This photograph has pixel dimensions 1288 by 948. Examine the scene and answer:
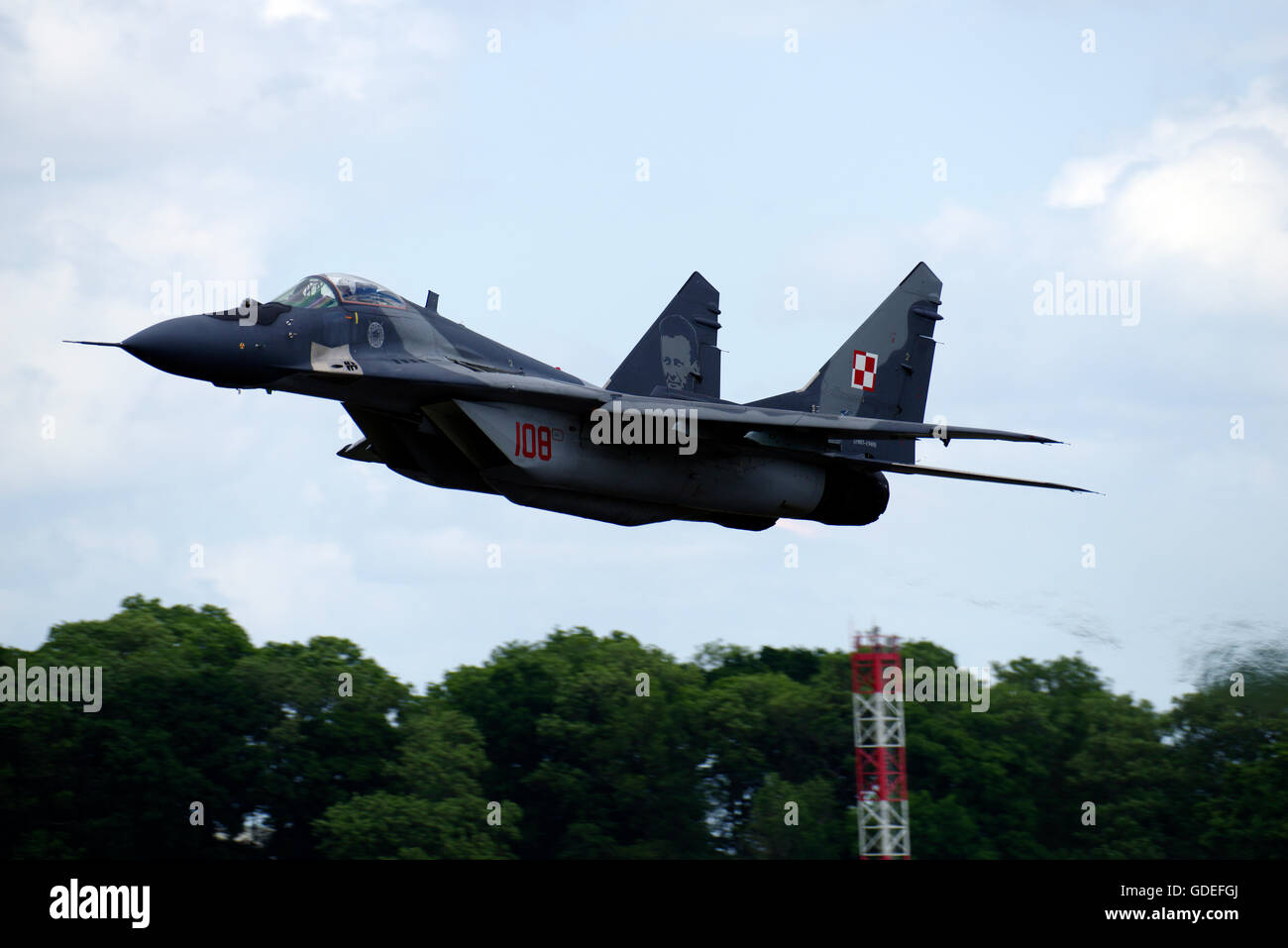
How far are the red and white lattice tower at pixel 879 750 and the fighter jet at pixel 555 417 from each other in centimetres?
1686

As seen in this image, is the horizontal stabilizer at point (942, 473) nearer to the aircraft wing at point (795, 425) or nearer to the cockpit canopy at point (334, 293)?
the aircraft wing at point (795, 425)

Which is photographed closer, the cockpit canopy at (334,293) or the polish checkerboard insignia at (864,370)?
the cockpit canopy at (334,293)

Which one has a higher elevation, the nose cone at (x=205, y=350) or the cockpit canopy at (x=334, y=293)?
the cockpit canopy at (x=334, y=293)

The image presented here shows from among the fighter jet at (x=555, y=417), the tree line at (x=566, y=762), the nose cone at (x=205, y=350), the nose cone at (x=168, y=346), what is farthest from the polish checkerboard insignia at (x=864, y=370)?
the tree line at (x=566, y=762)

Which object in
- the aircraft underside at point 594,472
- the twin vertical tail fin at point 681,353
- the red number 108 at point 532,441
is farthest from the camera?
the twin vertical tail fin at point 681,353

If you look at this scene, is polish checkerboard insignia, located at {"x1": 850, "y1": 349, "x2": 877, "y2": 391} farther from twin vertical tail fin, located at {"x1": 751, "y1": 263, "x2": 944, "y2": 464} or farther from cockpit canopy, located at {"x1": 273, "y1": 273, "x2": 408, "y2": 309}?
cockpit canopy, located at {"x1": 273, "y1": 273, "x2": 408, "y2": 309}

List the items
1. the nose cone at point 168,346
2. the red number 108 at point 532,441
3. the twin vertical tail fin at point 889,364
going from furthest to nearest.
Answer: the twin vertical tail fin at point 889,364
the red number 108 at point 532,441
the nose cone at point 168,346

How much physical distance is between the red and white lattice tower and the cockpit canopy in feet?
73.1

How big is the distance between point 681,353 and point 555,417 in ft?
12.3

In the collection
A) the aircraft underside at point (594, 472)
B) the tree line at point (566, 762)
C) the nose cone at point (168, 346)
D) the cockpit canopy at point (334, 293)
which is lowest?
the tree line at point (566, 762)

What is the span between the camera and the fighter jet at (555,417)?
18062mm
